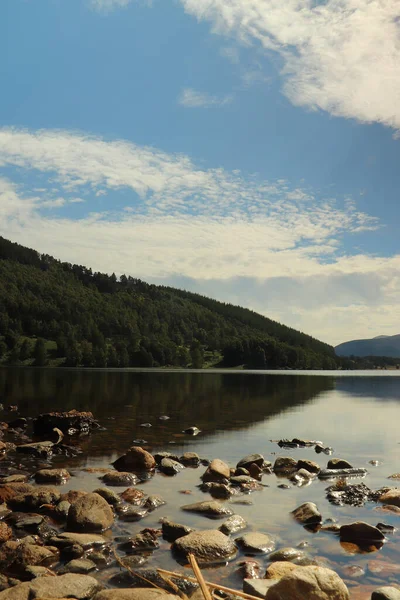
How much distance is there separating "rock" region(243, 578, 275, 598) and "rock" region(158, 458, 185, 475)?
1328cm

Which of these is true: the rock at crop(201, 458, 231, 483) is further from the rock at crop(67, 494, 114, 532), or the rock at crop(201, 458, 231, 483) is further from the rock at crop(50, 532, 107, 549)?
the rock at crop(50, 532, 107, 549)

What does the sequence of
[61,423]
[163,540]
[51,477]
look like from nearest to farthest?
[163,540]
[51,477]
[61,423]

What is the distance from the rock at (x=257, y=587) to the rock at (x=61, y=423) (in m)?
26.2

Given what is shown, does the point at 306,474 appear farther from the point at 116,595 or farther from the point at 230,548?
the point at 116,595

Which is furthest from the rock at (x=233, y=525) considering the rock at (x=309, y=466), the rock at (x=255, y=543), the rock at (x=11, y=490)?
the rock at (x=309, y=466)

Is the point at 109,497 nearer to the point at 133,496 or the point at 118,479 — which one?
the point at 133,496

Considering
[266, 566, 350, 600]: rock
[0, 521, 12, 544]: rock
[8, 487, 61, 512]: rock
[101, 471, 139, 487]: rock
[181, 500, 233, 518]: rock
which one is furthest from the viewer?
[101, 471, 139, 487]: rock

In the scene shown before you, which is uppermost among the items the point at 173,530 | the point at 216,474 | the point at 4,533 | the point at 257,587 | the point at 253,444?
the point at 257,587

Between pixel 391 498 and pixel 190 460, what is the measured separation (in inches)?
409

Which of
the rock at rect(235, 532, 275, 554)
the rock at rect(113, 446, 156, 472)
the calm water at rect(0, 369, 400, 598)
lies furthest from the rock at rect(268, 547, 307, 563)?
the rock at rect(113, 446, 156, 472)

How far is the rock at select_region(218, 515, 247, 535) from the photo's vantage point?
48.1 ft

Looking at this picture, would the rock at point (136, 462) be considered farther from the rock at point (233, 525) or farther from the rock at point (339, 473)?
the rock at point (233, 525)

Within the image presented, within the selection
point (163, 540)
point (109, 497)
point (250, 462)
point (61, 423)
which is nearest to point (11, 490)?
point (109, 497)

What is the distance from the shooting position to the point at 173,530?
14062 mm
